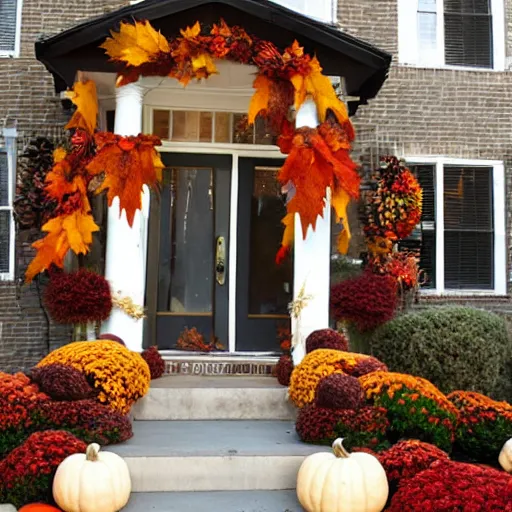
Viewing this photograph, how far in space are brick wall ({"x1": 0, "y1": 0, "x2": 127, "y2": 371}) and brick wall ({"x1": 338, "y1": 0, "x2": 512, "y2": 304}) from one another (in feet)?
10.6

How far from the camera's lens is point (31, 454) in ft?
13.0

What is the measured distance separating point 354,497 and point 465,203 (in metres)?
5.38

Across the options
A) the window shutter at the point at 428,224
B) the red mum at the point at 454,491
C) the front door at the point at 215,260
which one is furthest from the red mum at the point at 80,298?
the window shutter at the point at 428,224

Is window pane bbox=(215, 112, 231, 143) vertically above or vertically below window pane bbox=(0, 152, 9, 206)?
above

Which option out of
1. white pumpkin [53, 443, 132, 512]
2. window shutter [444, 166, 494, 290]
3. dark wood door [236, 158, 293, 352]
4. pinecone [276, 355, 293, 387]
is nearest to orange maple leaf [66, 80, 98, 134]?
dark wood door [236, 158, 293, 352]

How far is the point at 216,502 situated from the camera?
4.11 metres

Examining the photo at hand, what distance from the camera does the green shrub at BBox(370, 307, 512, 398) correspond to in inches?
267

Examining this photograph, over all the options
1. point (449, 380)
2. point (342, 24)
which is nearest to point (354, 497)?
point (449, 380)

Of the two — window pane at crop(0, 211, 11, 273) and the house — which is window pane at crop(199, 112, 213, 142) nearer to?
the house

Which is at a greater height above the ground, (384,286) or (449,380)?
(384,286)

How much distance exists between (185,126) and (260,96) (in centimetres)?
180

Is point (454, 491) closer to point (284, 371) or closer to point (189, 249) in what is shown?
point (284, 371)

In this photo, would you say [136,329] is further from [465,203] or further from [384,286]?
[465,203]

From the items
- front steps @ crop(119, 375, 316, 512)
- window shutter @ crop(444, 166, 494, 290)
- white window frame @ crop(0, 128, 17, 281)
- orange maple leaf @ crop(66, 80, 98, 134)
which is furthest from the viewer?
window shutter @ crop(444, 166, 494, 290)
